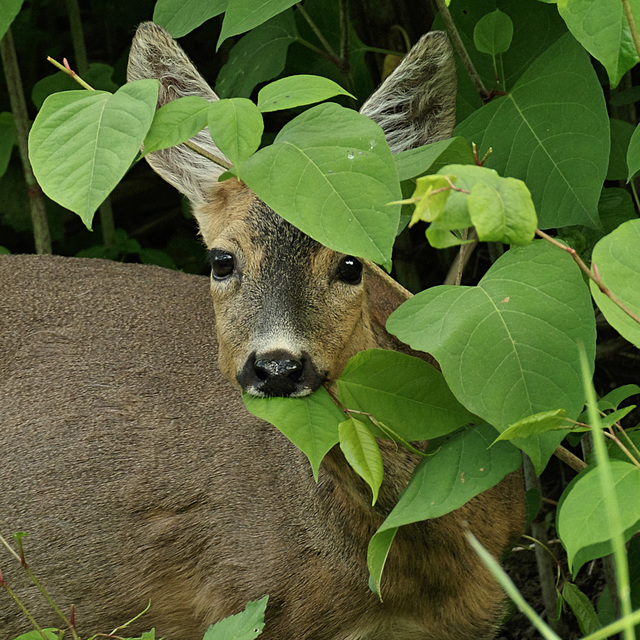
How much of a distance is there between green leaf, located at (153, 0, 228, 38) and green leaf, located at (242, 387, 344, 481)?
0.91 metres

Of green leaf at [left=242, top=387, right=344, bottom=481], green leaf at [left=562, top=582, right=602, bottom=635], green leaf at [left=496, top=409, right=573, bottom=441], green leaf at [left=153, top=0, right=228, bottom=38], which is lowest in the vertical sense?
green leaf at [left=562, top=582, right=602, bottom=635]

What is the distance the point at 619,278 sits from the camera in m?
1.44

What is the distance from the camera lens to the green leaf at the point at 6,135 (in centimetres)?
355

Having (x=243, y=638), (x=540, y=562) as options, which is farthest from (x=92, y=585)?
(x=540, y=562)

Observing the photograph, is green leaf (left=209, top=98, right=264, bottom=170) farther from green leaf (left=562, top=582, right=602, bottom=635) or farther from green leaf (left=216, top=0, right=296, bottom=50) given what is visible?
green leaf (left=562, top=582, right=602, bottom=635)

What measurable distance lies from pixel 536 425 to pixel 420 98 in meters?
1.08

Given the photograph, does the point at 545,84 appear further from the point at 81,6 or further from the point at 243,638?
the point at 81,6

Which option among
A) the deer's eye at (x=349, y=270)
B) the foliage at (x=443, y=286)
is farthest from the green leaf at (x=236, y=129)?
the deer's eye at (x=349, y=270)

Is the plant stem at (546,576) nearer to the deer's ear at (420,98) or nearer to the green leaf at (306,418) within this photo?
the deer's ear at (420,98)

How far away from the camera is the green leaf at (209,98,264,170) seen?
1.55 metres

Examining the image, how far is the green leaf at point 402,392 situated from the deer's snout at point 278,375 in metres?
0.11

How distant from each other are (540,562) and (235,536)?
103 cm

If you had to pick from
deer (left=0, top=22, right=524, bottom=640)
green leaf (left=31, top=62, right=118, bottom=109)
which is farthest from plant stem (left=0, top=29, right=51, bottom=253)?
deer (left=0, top=22, right=524, bottom=640)

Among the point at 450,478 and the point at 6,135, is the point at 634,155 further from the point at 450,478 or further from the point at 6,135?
the point at 6,135
